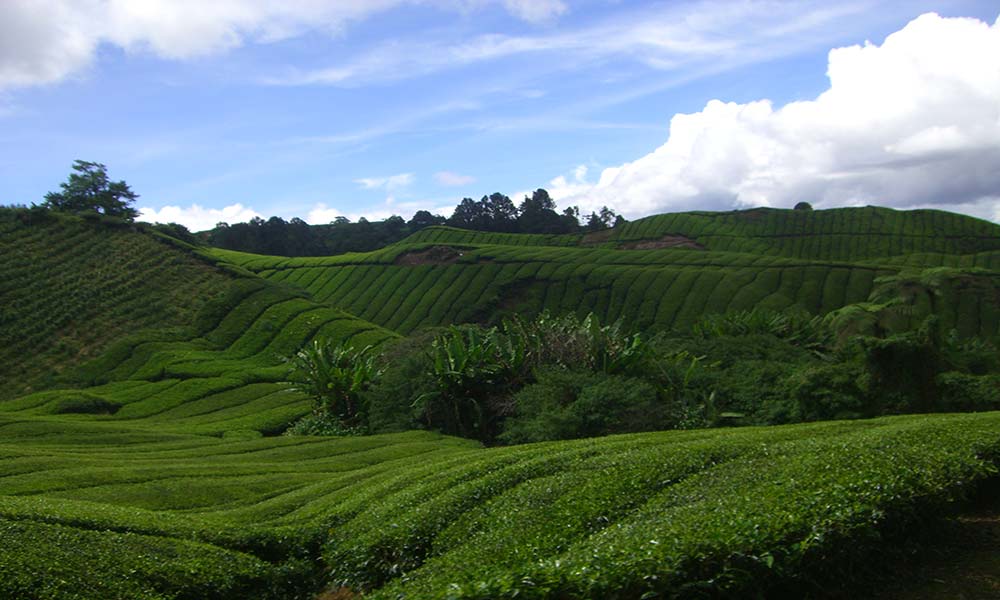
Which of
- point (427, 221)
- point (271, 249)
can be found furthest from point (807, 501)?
point (427, 221)

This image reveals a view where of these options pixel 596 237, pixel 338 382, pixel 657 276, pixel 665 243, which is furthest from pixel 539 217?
pixel 338 382

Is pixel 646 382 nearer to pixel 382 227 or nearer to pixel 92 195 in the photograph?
pixel 92 195

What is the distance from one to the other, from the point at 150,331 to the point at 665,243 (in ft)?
197

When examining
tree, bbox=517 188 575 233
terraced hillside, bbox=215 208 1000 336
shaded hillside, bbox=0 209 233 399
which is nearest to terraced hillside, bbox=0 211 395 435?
shaded hillside, bbox=0 209 233 399

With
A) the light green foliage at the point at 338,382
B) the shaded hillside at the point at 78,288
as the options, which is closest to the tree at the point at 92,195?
the shaded hillside at the point at 78,288

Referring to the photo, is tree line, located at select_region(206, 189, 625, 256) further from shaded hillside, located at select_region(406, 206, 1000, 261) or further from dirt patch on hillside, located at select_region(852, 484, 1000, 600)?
dirt patch on hillside, located at select_region(852, 484, 1000, 600)

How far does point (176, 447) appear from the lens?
19.0 meters

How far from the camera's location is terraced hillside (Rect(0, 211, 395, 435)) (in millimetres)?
29250

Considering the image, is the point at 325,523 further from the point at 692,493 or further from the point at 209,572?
the point at 692,493

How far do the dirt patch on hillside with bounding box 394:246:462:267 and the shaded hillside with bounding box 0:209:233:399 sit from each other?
19.8 metres

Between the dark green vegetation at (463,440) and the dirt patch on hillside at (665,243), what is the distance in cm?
3254

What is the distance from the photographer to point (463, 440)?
19.1 metres

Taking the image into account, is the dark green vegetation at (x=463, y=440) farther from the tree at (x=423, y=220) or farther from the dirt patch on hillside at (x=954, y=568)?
the tree at (x=423, y=220)

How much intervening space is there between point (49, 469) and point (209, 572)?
8.78 metres
